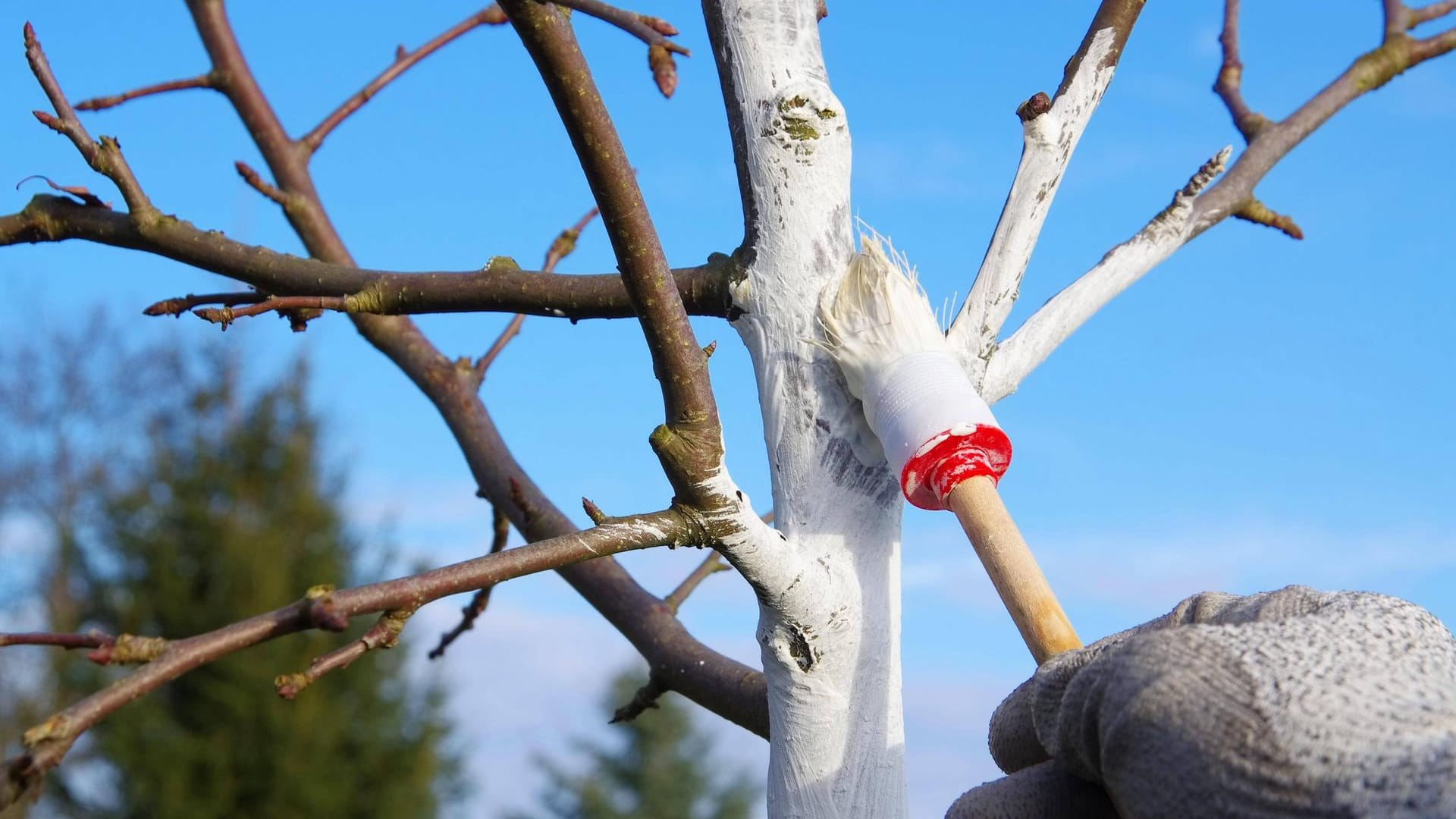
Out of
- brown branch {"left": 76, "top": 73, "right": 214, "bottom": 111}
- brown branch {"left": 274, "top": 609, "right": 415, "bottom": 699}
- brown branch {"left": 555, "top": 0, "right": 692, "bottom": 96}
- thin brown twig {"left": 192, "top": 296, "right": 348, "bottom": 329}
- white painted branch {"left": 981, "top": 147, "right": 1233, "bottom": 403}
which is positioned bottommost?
brown branch {"left": 274, "top": 609, "right": 415, "bottom": 699}

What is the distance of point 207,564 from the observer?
9.30 meters

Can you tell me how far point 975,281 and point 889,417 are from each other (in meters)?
0.35

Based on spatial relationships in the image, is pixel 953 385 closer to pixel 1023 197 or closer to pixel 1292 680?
pixel 1023 197

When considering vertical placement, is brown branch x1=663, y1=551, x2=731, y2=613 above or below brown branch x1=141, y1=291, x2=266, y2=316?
below

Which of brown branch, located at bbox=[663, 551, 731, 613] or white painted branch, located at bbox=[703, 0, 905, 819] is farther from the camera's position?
brown branch, located at bbox=[663, 551, 731, 613]

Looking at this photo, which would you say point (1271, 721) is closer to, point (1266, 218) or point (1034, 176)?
point (1034, 176)

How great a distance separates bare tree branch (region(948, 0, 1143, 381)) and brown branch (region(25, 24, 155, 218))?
1166 mm

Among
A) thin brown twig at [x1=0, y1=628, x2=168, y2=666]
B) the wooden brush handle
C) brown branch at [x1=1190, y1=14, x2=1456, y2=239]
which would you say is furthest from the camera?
brown branch at [x1=1190, y1=14, x2=1456, y2=239]

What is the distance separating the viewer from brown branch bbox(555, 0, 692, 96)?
34.6 inches

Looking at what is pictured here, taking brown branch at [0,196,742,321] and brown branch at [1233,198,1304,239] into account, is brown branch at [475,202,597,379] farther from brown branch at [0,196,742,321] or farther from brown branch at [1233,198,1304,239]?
brown branch at [1233,198,1304,239]

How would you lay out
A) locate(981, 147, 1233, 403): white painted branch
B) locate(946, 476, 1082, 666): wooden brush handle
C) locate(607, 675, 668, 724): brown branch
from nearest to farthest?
locate(946, 476, 1082, 666): wooden brush handle → locate(981, 147, 1233, 403): white painted branch → locate(607, 675, 668, 724): brown branch

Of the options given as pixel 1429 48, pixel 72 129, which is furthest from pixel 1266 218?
pixel 72 129

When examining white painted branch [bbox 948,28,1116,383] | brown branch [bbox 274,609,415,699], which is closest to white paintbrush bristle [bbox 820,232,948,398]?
white painted branch [bbox 948,28,1116,383]

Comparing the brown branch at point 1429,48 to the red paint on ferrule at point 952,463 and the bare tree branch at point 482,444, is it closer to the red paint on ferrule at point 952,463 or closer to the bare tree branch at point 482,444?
the red paint on ferrule at point 952,463
